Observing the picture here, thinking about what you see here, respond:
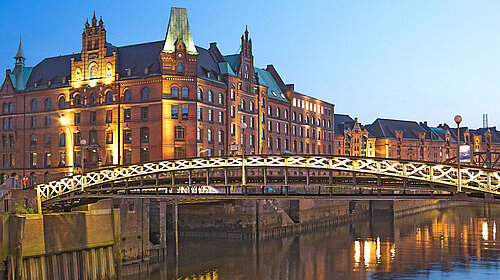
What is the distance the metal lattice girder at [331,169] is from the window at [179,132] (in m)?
33.3

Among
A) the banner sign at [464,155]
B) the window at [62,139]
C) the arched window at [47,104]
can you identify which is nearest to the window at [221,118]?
the window at [62,139]

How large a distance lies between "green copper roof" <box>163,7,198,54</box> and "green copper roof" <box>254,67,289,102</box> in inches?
1103

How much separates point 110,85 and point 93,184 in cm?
4288

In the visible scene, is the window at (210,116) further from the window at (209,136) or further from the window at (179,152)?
the window at (179,152)

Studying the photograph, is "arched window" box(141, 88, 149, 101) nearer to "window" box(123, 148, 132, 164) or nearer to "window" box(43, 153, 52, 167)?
"window" box(123, 148, 132, 164)

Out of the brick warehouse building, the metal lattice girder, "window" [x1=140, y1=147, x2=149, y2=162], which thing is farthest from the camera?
"window" [x1=140, y1=147, x2=149, y2=162]

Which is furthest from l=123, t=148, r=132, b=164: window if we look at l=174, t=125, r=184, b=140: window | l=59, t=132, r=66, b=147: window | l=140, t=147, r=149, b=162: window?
l=59, t=132, r=66, b=147: window

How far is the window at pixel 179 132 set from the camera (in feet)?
263

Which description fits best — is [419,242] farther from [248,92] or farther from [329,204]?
[248,92]

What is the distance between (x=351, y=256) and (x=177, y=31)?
4030 centimetres

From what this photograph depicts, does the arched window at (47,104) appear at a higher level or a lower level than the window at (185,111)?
higher

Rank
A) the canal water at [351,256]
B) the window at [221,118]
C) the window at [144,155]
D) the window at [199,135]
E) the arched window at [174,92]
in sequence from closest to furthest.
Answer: the canal water at [351,256] < the arched window at [174,92] < the window at [144,155] < the window at [199,135] < the window at [221,118]

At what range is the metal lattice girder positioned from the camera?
31.5 metres

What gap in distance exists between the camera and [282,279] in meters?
50.2
